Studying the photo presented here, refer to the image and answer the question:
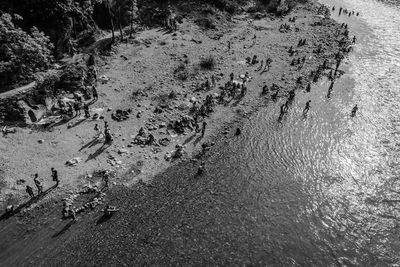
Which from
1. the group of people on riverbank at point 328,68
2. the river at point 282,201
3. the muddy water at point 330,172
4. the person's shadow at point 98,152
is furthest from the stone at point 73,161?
the group of people on riverbank at point 328,68

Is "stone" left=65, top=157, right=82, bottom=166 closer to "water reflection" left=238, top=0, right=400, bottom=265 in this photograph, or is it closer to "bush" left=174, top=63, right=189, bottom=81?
"water reflection" left=238, top=0, right=400, bottom=265

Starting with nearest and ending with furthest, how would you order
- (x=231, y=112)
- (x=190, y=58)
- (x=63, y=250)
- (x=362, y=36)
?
(x=63, y=250) < (x=231, y=112) < (x=190, y=58) < (x=362, y=36)

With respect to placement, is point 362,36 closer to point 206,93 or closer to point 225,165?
point 206,93

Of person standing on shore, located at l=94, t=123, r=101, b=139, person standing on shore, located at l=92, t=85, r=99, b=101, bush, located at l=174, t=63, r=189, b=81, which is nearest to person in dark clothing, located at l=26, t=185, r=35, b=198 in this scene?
person standing on shore, located at l=94, t=123, r=101, b=139

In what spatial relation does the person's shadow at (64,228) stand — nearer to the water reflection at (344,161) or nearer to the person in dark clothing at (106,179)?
the person in dark clothing at (106,179)

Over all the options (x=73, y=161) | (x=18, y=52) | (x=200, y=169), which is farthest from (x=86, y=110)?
(x=200, y=169)

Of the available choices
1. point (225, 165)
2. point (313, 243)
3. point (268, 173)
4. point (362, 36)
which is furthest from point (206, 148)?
point (362, 36)
